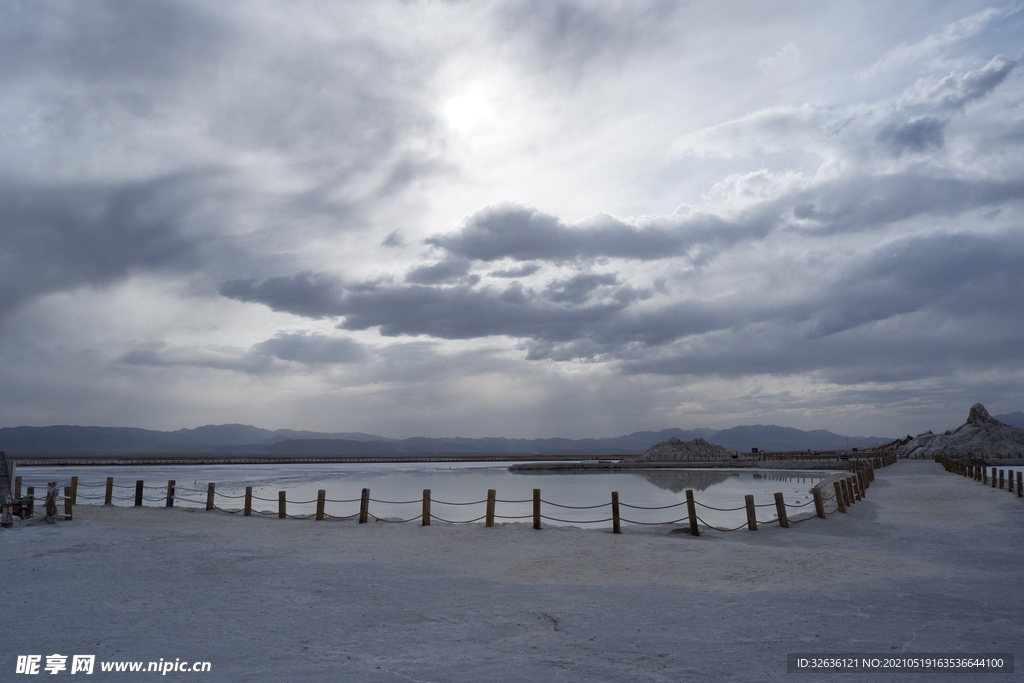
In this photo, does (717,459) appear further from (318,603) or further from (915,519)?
(318,603)

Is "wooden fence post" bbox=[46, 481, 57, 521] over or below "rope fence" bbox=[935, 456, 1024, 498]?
over

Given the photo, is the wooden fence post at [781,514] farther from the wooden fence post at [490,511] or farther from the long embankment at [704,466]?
the long embankment at [704,466]

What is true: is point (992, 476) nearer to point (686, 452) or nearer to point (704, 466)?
point (704, 466)

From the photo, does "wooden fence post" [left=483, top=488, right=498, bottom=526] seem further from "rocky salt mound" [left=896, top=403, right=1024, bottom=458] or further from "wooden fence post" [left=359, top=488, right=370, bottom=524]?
"rocky salt mound" [left=896, top=403, right=1024, bottom=458]

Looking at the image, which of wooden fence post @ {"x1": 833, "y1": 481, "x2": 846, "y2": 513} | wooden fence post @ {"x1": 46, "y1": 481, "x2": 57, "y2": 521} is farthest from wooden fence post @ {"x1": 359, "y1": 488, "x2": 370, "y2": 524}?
wooden fence post @ {"x1": 833, "y1": 481, "x2": 846, "y2": 513}

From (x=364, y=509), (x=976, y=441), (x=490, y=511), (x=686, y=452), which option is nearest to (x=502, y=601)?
(x=490, y=511)

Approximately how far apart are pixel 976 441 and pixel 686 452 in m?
37.8

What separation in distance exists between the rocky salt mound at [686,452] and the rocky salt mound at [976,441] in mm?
25695

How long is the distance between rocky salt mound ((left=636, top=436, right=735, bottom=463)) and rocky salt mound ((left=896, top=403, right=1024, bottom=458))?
25695mm

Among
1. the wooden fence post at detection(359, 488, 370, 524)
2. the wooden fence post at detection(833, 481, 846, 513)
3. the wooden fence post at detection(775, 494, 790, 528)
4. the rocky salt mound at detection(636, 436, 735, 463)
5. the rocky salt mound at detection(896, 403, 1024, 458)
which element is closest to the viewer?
the wooden fence post at detection(775, 494, 790, 528)

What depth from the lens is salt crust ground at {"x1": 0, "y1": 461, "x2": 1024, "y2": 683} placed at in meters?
6.84

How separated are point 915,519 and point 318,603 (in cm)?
1962

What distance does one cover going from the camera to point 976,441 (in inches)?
3172

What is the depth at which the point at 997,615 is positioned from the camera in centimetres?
882
